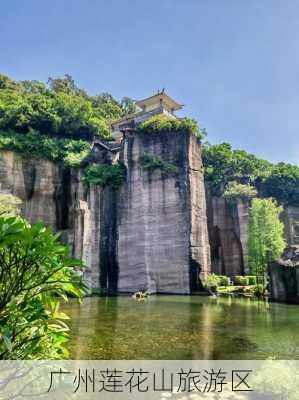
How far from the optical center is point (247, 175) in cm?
4431

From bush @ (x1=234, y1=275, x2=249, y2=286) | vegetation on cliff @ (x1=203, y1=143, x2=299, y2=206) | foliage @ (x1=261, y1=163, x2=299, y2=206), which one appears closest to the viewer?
bush @ (x1=234, y1=275, x2=249, y2=286)

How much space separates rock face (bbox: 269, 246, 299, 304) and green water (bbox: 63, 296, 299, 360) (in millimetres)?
6366

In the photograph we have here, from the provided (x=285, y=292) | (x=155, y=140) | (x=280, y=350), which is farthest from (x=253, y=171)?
(x=280, y=350)

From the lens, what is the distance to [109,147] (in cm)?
4009

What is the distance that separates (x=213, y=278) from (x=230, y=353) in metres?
21.9

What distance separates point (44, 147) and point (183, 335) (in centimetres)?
2846

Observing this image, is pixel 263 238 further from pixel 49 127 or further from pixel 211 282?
pixel 49 127

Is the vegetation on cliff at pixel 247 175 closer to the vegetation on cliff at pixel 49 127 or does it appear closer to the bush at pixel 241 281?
the bush at pixel 241 281

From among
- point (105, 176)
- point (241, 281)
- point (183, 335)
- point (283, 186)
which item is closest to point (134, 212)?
point (105, 176)

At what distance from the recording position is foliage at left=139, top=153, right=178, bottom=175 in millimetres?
33156

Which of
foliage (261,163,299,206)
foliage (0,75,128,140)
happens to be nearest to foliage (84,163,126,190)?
foliage (0,75,128,140)

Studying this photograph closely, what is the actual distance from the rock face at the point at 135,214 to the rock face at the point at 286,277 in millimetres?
7012

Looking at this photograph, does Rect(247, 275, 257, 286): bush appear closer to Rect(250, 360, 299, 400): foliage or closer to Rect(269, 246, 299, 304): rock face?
Rect(269, 246, 299, 304): rock face

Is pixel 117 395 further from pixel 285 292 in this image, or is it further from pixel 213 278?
pixel 213 278
